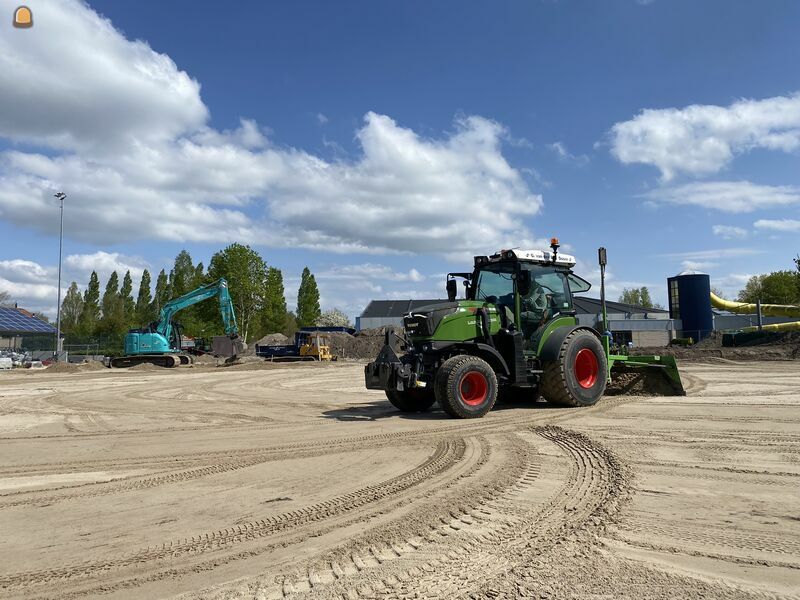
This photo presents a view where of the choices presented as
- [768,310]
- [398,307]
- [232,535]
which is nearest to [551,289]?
[232,535]

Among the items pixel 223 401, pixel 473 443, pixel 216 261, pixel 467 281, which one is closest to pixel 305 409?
pixel 223 401

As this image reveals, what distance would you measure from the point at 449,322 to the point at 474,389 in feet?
3.80

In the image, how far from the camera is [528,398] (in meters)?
11.2

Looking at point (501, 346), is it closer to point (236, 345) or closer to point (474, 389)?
point (474, 389)

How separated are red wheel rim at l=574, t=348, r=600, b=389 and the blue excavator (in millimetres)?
24409

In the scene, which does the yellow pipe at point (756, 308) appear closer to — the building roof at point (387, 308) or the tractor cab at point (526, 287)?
the building roof at point (387, 308)

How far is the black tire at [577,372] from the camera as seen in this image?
395 inches

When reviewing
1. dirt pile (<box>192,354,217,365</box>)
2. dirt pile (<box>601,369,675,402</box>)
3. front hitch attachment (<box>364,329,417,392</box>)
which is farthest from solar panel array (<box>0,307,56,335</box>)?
dirt pile (<box>601,369,675,402</box>)

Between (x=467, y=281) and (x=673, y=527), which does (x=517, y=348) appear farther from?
(x=673, y=527)

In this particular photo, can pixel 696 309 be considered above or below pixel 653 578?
above

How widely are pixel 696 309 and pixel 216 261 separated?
4243cm

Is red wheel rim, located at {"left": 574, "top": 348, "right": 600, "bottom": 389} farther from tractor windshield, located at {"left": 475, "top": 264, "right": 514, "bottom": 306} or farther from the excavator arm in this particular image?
the excavator arm

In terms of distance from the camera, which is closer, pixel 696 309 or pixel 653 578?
pixel 653 578

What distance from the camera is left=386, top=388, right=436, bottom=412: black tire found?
10258 mm
